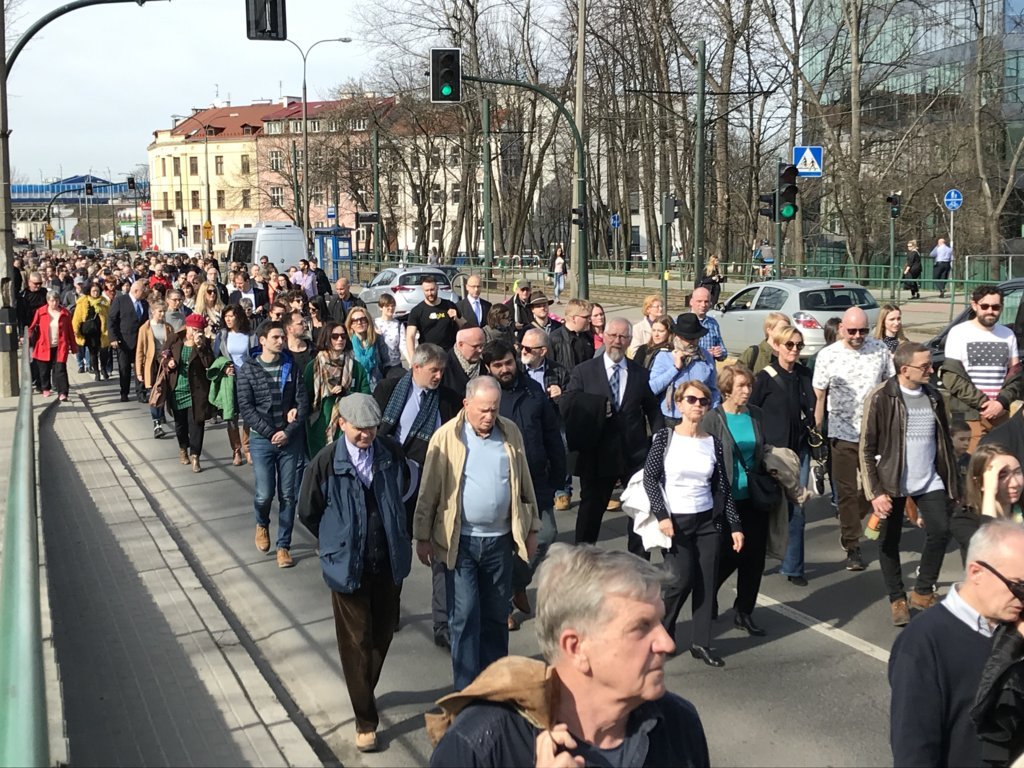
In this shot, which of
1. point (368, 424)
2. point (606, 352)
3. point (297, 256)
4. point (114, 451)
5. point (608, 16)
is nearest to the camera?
point (368, 424)

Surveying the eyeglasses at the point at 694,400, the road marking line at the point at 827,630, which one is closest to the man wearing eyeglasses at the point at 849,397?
the road marking line at the point at 827,630

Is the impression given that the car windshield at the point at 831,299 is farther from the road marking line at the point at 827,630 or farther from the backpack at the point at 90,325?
the road marking line at the point at 827,630

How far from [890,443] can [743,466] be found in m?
0.90

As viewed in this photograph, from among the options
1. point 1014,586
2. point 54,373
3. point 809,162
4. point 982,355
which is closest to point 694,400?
point 1014,586

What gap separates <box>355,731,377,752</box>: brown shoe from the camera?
5.70 metres

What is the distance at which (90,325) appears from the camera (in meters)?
19.2

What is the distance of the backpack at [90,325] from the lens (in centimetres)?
1914

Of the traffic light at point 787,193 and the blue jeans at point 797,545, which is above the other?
the traffic light at point 787,193

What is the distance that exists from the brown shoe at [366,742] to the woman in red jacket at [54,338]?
13.2 meters

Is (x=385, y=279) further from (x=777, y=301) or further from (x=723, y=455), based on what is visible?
(x=723, y=455)

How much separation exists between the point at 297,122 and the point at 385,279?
76.6 m

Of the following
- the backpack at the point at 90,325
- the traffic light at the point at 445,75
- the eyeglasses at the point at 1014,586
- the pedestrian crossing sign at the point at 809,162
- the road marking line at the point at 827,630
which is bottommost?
the road marking line at the point at 827,630

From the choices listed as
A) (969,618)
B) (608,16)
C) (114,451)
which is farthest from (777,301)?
(608,16)

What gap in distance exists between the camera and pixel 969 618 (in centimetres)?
340
